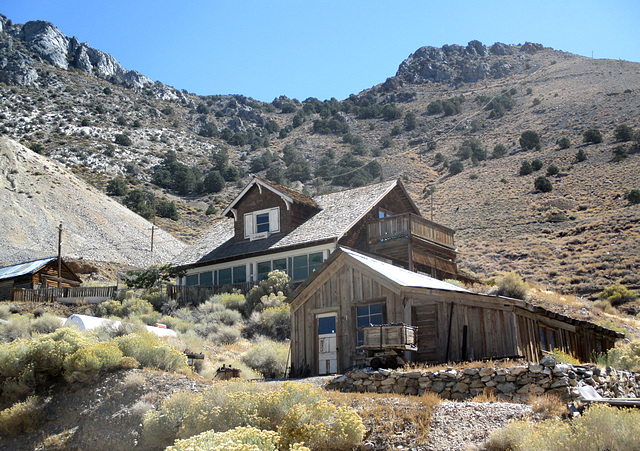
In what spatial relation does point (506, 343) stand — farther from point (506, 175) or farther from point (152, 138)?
point (152, 138)

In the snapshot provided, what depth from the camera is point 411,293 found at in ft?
63.6

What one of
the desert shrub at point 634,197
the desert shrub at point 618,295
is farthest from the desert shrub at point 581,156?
the desert shrub at point 618,295

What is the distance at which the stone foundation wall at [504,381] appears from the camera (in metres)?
13.9

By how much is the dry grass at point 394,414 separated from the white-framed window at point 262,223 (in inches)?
959

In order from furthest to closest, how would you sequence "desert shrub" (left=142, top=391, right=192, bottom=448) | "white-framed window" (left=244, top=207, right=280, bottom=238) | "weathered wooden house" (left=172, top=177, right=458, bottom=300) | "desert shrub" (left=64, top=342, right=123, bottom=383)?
"white-framed window" (left=244, top=207, right=280, bottom=238), "weathered wooden house" (left=172, top=177, right=458, bottom=300), "desert shrub" (left=64, top=342, right=123, bottom=383), "desert shrub" (left=142, top=391, right=192, bottom=448)

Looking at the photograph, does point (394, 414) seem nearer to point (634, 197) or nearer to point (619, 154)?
point (634, 197)

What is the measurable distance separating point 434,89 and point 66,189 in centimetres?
7795

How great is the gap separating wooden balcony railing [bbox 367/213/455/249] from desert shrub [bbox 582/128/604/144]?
44.9 meters

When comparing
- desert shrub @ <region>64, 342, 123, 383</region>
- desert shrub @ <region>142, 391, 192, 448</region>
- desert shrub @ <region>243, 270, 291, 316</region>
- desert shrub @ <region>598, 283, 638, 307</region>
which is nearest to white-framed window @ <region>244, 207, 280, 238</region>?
desert shrub @ <region>243, 270, 291, 316</region>

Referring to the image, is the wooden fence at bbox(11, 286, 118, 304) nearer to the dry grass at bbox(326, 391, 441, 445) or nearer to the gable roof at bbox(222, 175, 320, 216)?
the gable roof at bbox(222, 175, 320, 216)

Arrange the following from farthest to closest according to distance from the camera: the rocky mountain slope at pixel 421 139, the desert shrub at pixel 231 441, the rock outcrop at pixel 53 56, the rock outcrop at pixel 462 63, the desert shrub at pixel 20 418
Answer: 1. the rock outcrop at pixel 462 63
2. the rock outcrop at pixel 53 56
3. the rocky mountain slope at pixel 421 139
4. the desert shrub at pixel 20 418
5. the desert shrub at pixel 231 441

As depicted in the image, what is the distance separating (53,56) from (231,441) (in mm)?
120984

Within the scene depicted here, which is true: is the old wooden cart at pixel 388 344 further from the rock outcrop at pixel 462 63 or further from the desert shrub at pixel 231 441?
the rock outcrop at pixel 462 63

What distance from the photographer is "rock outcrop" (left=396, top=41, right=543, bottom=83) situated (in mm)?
127438
